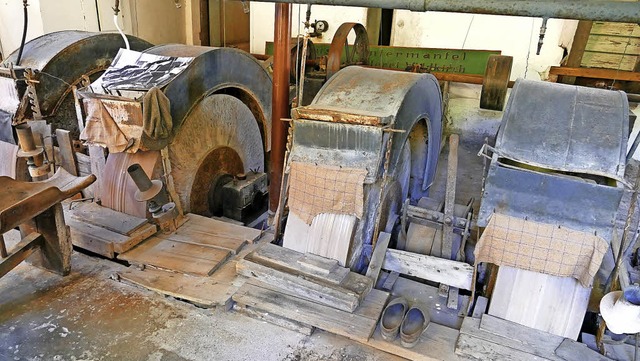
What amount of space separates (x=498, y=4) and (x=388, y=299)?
1917mm

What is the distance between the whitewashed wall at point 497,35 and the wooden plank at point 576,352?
5.00 metres

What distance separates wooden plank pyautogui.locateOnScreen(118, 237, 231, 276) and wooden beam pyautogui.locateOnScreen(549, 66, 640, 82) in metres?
5.28

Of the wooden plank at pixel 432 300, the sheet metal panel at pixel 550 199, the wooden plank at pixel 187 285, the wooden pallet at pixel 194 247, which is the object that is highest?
the sheet metal panel at pixel 550 199

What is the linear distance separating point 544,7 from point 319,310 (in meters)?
2.19

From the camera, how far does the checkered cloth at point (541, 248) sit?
2.47m

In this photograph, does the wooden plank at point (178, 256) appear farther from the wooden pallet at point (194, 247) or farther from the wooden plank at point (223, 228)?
the wooden plank at point (223, 228)

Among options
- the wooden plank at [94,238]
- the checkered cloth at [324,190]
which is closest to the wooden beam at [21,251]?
the wooden plank at [94,238]

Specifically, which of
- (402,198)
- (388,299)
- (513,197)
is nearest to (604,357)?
(513,197)

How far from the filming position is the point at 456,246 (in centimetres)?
321

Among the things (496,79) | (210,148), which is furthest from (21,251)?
(496,79)

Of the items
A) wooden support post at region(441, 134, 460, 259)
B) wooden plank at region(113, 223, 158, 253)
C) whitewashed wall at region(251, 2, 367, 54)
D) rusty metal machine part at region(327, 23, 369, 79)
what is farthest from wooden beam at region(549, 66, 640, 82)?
wooden plank at region(113, 223, 158, 253)

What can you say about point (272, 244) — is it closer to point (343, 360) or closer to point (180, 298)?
point (180, 298)

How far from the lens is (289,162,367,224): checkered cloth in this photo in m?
2.88

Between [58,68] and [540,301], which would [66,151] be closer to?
[58,68]
